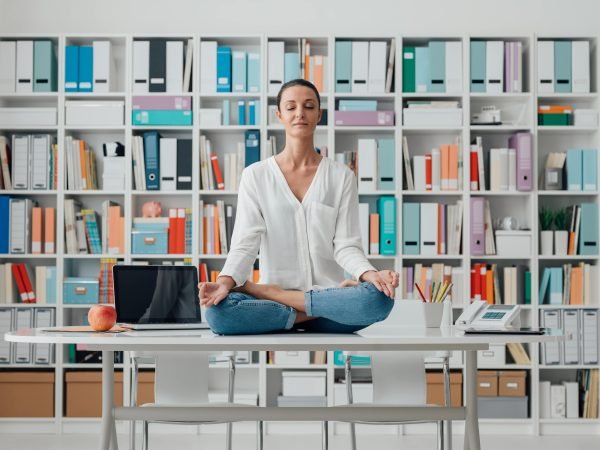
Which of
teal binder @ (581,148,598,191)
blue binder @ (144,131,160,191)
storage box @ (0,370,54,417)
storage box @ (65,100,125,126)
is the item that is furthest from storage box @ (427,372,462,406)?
storage box @ (65,100,125,126)

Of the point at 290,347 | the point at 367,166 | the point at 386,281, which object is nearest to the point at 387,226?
the point at 367,166

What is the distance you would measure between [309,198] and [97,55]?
2.80 m

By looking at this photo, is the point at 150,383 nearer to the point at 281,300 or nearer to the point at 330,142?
the point at 330,142

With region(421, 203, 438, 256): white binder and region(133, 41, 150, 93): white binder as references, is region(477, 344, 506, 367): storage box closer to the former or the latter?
region(421, 203, 438, 256): white binder

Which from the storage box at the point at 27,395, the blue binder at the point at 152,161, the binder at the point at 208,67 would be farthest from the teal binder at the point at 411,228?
the storage box at the point at 27,395

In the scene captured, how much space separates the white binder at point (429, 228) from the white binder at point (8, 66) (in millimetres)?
2418

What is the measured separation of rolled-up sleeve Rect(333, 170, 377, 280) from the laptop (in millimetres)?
433

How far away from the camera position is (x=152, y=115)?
15.8 feet

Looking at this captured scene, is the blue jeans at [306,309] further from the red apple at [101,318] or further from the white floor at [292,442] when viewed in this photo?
the white floor at [292,442]

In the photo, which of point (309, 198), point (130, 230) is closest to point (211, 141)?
point (130, 230)

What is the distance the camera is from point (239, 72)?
15.9ft

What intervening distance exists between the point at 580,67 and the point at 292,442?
2601 millimetres

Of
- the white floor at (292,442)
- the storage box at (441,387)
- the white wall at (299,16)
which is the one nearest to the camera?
the white floor at (292,442)

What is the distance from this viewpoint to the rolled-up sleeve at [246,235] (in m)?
2.29
